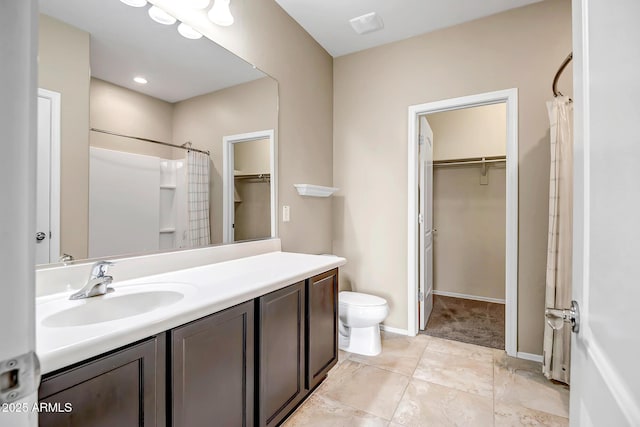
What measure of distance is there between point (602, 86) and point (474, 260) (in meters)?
3.59

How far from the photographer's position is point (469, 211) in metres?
3.70

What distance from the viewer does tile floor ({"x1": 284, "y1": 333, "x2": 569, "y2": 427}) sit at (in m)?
1.64

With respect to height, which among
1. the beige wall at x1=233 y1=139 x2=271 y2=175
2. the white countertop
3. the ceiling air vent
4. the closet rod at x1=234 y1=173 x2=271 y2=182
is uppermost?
the ceiling air vent

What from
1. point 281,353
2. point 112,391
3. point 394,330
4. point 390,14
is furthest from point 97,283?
point 390,14

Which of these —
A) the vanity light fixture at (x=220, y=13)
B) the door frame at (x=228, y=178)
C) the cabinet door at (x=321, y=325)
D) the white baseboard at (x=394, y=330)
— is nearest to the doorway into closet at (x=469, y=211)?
the white baseboard at (x=394, y=330)

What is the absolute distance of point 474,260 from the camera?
3.69 metres

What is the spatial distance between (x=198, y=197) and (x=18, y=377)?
4.92 feet

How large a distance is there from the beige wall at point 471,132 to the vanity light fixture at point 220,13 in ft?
8.66

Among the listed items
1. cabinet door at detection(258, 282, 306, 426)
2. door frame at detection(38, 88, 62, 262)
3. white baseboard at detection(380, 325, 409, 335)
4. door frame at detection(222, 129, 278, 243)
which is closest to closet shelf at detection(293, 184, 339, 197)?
door frame at detection(222, 129, 278, 243)

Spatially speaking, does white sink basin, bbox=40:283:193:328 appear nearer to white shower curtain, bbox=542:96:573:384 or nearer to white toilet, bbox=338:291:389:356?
white toilet, bbox=338:291:389:356

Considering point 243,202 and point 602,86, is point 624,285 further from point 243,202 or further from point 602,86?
point 243,202

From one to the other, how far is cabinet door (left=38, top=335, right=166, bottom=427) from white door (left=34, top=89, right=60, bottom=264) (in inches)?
24.1

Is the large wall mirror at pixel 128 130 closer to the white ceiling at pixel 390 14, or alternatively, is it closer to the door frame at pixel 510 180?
the white ceiling at pixel 390 14

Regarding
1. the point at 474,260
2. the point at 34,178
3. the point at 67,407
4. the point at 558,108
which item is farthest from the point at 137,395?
the point at 474,260
